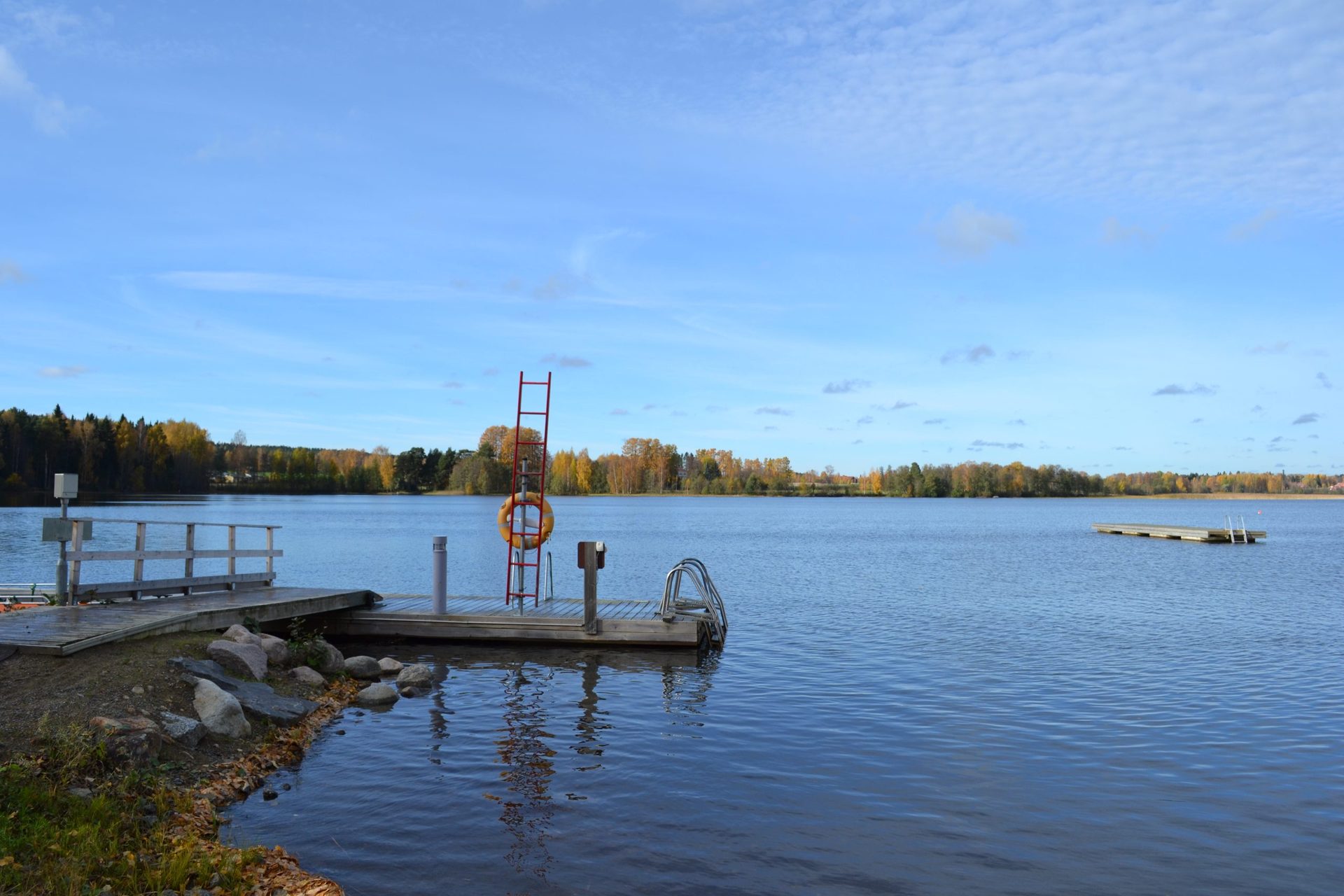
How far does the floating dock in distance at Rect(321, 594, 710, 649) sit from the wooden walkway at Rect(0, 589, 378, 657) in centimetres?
58

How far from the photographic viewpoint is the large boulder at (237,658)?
10578mm

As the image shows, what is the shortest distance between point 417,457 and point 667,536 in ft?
358

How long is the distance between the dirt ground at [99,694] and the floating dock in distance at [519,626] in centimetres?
558

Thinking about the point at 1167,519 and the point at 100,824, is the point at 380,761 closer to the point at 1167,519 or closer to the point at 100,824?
the point at 100,824

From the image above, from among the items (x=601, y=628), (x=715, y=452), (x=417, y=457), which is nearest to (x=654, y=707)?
Answer: (x=601, y=628)

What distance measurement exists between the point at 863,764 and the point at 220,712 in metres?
6.12

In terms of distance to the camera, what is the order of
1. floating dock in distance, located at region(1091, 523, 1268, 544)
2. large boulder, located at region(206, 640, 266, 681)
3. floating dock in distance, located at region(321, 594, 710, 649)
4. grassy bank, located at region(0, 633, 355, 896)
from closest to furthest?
grassy bank, located at region(0, 633, 355, 896), large boulder, located at region(206, 640, 266, 681), floating dock in distance, located at region(321, 594, 710, 649), floating dock in distance, located at region(1091, 523, 1268, 544)

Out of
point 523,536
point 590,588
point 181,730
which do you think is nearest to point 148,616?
point 181,730

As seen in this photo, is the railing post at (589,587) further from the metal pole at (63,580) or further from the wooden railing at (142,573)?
the metal pole at (63,580)

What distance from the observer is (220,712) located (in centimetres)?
885

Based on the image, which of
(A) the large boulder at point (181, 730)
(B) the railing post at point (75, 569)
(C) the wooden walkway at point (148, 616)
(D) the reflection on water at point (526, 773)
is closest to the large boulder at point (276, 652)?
(C) the wooden walkway at point (148, 616)

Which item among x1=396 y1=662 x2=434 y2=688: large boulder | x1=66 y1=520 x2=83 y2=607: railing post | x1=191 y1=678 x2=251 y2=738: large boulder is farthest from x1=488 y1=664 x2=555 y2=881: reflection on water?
x1=66 y1=520 x2=83 y2=607: railing post

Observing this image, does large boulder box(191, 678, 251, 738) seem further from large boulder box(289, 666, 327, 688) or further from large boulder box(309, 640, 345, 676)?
large boulder box(309, 640, 345, 676)

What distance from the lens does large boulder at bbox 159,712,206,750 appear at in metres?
8.18
